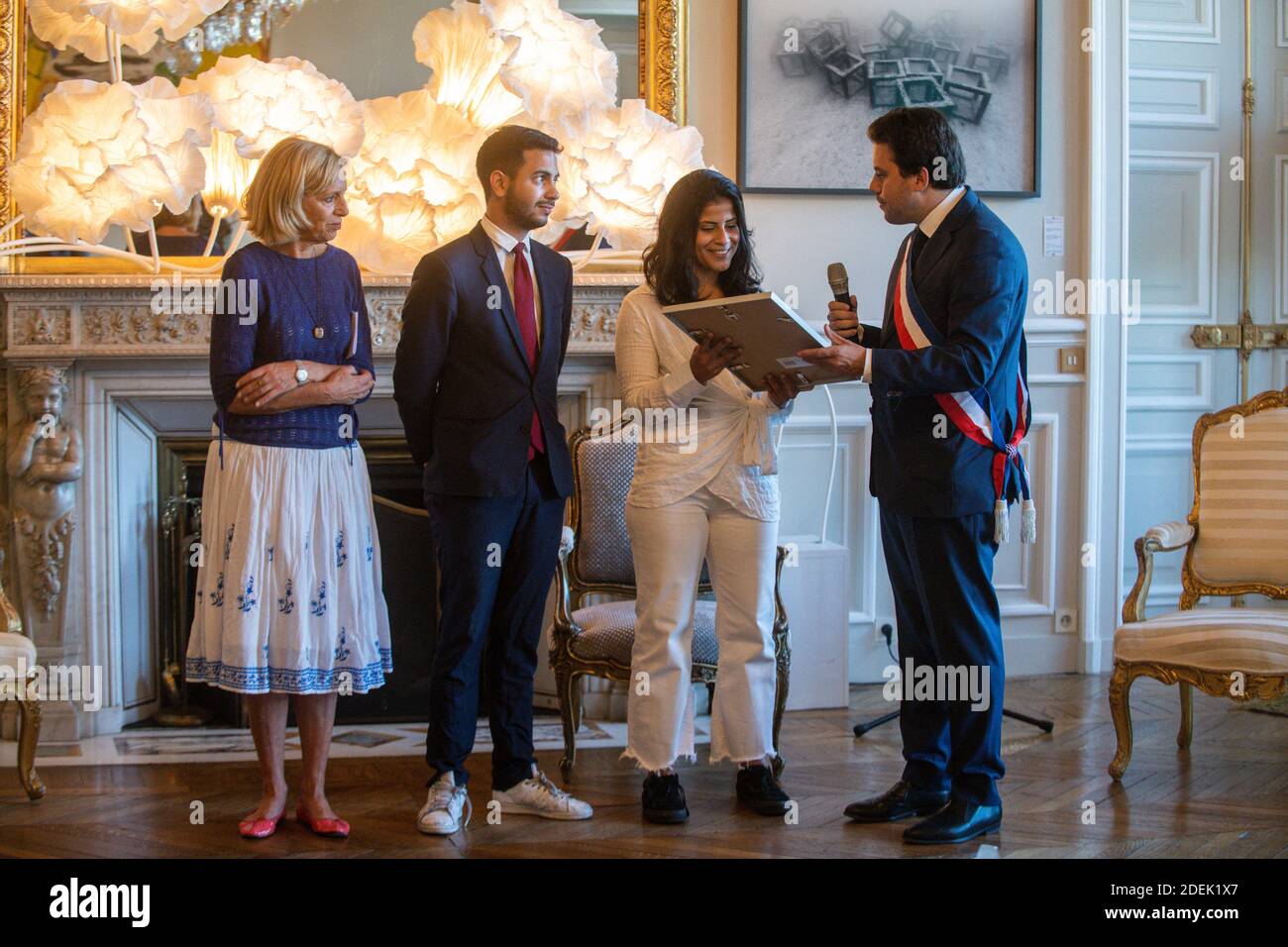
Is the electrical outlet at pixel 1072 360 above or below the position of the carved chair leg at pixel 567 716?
above

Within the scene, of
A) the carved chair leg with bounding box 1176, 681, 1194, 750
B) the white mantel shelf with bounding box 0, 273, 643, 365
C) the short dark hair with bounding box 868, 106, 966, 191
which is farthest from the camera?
the white mantel shelf with bounding box 0, 273, 643, 365

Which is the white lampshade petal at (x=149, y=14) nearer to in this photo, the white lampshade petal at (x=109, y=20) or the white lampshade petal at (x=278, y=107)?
the white lampshade petal at (x=109, y=20)

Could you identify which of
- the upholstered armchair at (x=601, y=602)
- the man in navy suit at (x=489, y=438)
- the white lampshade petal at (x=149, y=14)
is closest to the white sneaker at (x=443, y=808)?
the man in navy suit at (x=489, y=438)

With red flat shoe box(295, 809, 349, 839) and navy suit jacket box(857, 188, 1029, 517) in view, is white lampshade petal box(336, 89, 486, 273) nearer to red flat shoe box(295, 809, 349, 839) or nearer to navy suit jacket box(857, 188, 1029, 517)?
navy suit jacket box(857, 188, 1029, 517)

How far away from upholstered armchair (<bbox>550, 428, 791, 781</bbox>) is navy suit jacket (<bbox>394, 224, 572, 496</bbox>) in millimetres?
769

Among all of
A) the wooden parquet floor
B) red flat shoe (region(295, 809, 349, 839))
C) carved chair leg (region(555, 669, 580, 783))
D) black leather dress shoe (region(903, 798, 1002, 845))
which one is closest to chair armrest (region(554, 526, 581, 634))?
carved chair leg (region(555, 669, 580, 783))

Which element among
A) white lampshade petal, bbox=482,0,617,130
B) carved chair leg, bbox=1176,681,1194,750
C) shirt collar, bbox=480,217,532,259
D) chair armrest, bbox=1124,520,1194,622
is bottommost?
carved chair leg, bbox=1176,681,1194,750

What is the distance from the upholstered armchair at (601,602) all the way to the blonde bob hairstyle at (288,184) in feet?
4.14

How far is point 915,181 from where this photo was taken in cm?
314

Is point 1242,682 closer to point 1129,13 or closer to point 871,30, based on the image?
point 871,30

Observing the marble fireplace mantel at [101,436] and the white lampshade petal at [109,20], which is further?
the marble fireplace mantel at [101,436]

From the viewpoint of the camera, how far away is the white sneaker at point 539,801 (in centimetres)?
334

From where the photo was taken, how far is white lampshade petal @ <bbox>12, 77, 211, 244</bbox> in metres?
3.79

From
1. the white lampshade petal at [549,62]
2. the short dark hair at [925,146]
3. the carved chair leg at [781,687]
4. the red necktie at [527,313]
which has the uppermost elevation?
the white lampshade petal at [549,62]
